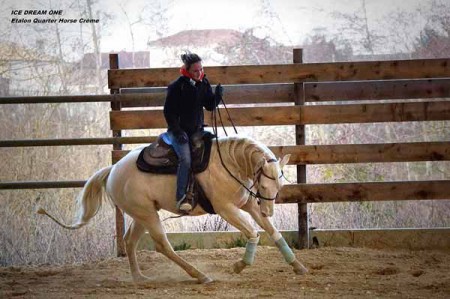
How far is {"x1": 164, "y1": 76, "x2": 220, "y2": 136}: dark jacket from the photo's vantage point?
6891 millimetres

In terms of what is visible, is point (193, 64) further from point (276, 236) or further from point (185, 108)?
point (276, 236)

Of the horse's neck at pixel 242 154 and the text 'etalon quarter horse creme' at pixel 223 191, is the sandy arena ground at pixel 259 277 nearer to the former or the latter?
the text 'etalon quarter horse creme' at pixel 223 191

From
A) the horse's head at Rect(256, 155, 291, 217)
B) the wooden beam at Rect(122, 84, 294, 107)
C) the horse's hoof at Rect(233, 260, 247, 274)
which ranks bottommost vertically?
the horse's hoof at Rect(233, 260, 247, 274)

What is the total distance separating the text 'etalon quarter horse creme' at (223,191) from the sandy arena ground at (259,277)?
0.26 metres

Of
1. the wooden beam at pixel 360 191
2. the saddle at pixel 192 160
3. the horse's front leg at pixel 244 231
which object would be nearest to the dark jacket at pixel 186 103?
the saddle at pixel 192 160

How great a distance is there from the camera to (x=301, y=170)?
8.46 metres

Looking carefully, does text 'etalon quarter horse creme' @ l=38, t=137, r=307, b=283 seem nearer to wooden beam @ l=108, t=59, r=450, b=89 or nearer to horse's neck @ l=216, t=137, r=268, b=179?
horse's neck @ l=216, t=137, r=268, b=179

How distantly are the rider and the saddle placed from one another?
0.07m

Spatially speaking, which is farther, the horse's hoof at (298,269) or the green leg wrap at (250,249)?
the horse's hoof at (298,269)

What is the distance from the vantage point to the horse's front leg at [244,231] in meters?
6.63

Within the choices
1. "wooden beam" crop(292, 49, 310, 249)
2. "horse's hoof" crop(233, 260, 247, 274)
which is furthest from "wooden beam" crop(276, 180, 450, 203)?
"horse's hoof" crop(233, 260, 247, 274)

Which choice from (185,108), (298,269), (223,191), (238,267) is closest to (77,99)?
(185,108)

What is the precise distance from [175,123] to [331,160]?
87.3 inches

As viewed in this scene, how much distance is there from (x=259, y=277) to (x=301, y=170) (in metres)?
1.85
